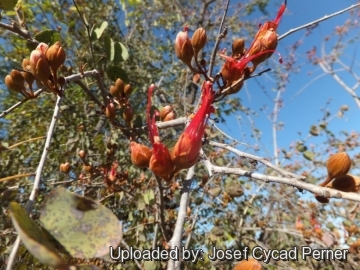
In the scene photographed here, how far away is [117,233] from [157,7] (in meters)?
4.34

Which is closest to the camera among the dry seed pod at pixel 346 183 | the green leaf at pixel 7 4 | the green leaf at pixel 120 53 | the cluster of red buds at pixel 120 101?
the dry seed pod at pixel 346 183

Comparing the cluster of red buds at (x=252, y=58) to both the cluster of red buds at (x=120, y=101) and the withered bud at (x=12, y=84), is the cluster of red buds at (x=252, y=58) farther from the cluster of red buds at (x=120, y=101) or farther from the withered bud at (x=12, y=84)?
the withered bud at (x=12, y=84)

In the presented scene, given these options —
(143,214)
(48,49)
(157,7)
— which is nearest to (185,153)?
(48,49)

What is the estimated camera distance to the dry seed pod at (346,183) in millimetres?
514

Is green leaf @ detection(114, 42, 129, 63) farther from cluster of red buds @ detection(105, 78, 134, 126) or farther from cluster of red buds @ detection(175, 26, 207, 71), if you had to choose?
cluster of red buds @ detection(175, 26, 207, 71)

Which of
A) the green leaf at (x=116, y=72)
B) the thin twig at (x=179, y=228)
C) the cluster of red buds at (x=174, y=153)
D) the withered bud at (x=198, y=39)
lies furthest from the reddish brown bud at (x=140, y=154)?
the green leaf at (x=116, y=72)

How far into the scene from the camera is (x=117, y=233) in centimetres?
32

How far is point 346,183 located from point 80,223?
42cm

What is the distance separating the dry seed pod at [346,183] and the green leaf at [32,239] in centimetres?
45

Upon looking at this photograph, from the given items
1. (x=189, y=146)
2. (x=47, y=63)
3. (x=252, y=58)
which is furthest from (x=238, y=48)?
(x=47, y=63)

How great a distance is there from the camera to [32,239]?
0.23 metres

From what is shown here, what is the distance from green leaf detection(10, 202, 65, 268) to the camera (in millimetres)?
223

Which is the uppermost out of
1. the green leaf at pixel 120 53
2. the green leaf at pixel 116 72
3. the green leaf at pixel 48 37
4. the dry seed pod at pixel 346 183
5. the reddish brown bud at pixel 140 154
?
the green leaf at pixel 120 53

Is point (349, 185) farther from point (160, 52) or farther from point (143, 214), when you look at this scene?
point (160, 52)
